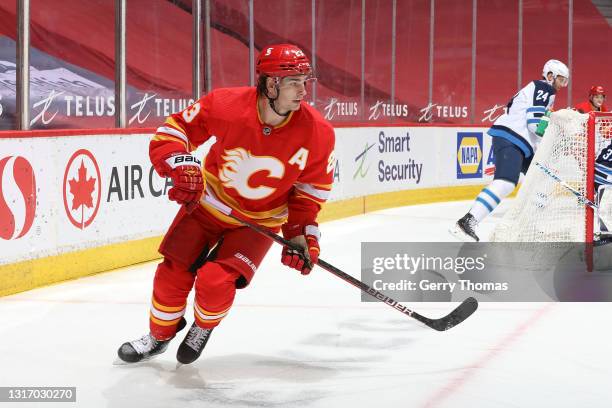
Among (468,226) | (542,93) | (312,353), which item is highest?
(542,93)

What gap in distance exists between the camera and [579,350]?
3.56 meters

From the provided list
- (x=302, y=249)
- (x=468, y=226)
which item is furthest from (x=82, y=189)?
(x=468, y=226)

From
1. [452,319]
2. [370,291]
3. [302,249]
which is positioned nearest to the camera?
[302,249]

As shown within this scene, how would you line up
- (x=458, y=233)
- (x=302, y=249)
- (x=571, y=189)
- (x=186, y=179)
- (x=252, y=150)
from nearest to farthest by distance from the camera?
(x=186, y=179)
(x=252, y=150)
(x=302, y=249)
(x=571, y=189)
(x=458, y=233)

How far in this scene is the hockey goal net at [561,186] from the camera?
532cm

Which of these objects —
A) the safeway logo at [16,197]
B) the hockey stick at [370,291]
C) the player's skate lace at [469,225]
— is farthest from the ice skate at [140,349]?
the player's skate lace at [469,225]

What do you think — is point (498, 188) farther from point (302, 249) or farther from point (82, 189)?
point (302, 249)

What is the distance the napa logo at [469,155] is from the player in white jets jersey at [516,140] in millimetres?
3854

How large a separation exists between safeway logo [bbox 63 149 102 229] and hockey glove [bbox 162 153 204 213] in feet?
7.01

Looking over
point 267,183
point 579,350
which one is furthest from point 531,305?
point 267,183

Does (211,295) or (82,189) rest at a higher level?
(82,189)

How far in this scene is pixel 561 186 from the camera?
5574 mm

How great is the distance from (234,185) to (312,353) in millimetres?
707

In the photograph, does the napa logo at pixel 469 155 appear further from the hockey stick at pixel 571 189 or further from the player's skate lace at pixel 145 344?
the player's skate lace at pixel 145 344
